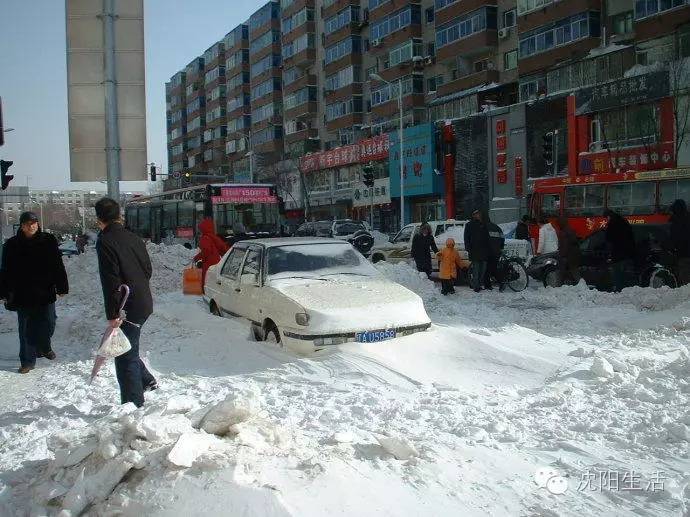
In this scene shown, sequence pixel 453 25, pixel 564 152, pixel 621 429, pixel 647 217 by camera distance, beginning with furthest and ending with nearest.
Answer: pixel 453 25 < pixel 564 152 < pixel 647 217 < pixel 621 429

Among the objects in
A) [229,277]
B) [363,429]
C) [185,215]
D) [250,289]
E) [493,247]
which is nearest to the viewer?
[363,429]

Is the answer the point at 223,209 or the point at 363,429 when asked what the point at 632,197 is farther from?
the point at 363,429

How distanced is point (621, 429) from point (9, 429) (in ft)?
14.8

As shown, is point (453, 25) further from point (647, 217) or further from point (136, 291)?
point (136, 291)

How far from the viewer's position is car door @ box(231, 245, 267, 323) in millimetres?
8016

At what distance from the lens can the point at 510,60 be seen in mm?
40906

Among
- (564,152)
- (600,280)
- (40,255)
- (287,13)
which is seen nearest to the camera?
(40,255)

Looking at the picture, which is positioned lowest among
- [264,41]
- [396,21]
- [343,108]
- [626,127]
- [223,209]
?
[223,209]

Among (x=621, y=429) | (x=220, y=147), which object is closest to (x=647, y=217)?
(x=621, y=429)

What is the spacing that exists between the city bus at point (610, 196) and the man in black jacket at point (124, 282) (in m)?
14.0

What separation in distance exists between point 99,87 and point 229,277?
11.9 ft

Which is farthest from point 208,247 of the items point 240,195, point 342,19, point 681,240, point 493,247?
point 342,19

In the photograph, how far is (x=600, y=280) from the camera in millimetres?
13992

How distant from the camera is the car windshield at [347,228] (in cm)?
3139
